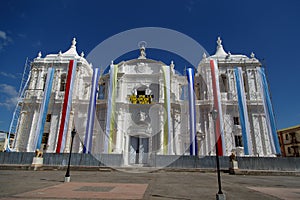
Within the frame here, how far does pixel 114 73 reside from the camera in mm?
26188

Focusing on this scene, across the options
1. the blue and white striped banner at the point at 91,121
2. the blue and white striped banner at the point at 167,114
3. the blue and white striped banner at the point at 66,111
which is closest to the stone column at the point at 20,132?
the blue and white striped banner at the point at 66,111

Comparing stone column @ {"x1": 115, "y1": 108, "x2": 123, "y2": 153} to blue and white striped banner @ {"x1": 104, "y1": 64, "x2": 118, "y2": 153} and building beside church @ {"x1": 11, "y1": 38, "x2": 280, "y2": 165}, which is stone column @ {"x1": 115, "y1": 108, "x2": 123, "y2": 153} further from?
blue and white striped banner @ {"x1": 104, "y1": 64, "x2": 118, "y2": 153}

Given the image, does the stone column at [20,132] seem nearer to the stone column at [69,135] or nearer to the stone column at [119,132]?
the stone column at [69,135]

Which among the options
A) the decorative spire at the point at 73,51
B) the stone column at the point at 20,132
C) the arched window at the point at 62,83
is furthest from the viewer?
the decorative spire at the point at 73,51

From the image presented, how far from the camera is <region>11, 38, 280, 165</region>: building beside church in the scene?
23.5m

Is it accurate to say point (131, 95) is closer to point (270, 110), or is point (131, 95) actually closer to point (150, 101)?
point (150, 101)

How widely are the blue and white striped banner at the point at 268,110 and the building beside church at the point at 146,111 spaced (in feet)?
0.33

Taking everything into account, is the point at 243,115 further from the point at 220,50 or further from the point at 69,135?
the point at 69,135

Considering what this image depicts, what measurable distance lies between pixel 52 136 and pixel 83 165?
9297mm

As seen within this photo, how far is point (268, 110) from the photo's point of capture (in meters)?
23.9

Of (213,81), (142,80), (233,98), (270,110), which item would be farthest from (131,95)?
(270,110)

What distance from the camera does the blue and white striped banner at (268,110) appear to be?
73.3 feet

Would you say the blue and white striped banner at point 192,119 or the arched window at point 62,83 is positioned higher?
the arched window at point 62,83

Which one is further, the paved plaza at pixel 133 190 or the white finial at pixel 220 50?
the white finial at pixel 220 50
